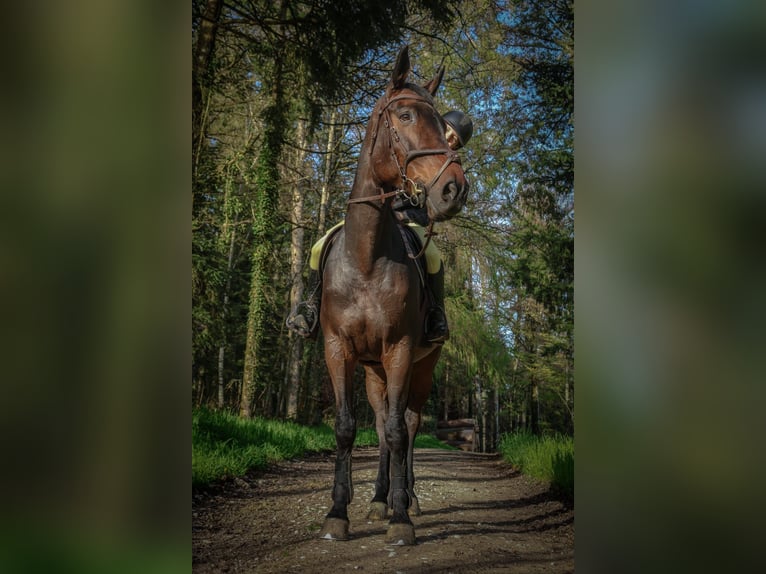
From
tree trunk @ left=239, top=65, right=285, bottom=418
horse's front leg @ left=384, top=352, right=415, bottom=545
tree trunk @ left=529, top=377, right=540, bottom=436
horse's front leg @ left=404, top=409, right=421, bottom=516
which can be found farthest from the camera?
tree trunk @ left=529, top=377, right=540, bottom=436

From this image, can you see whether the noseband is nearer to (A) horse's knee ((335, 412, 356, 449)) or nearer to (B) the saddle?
(B) the saddle

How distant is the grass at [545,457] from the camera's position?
12.5ft

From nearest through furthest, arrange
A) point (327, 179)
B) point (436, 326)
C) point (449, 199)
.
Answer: point (449, 199) → point (436, 326) → point (327, 179)

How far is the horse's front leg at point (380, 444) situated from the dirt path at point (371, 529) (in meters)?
0.11

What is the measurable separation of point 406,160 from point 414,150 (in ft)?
0.22

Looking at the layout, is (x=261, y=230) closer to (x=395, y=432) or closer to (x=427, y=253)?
(x=427, y=253)

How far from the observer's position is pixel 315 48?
4160 mm

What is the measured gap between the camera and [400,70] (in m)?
3.25

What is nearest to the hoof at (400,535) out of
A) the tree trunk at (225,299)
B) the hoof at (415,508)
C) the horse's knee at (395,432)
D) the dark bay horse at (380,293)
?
the dark bay horse at (380,293)

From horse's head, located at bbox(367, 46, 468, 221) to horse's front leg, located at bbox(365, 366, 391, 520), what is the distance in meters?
1.55

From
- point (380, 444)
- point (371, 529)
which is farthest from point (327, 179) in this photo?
point (371, 529)

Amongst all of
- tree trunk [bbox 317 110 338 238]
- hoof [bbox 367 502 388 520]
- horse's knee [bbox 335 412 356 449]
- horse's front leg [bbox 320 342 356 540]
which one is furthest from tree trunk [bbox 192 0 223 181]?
hoof [bbox 367 502 388 520]

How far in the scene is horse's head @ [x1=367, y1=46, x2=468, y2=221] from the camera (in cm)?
287
